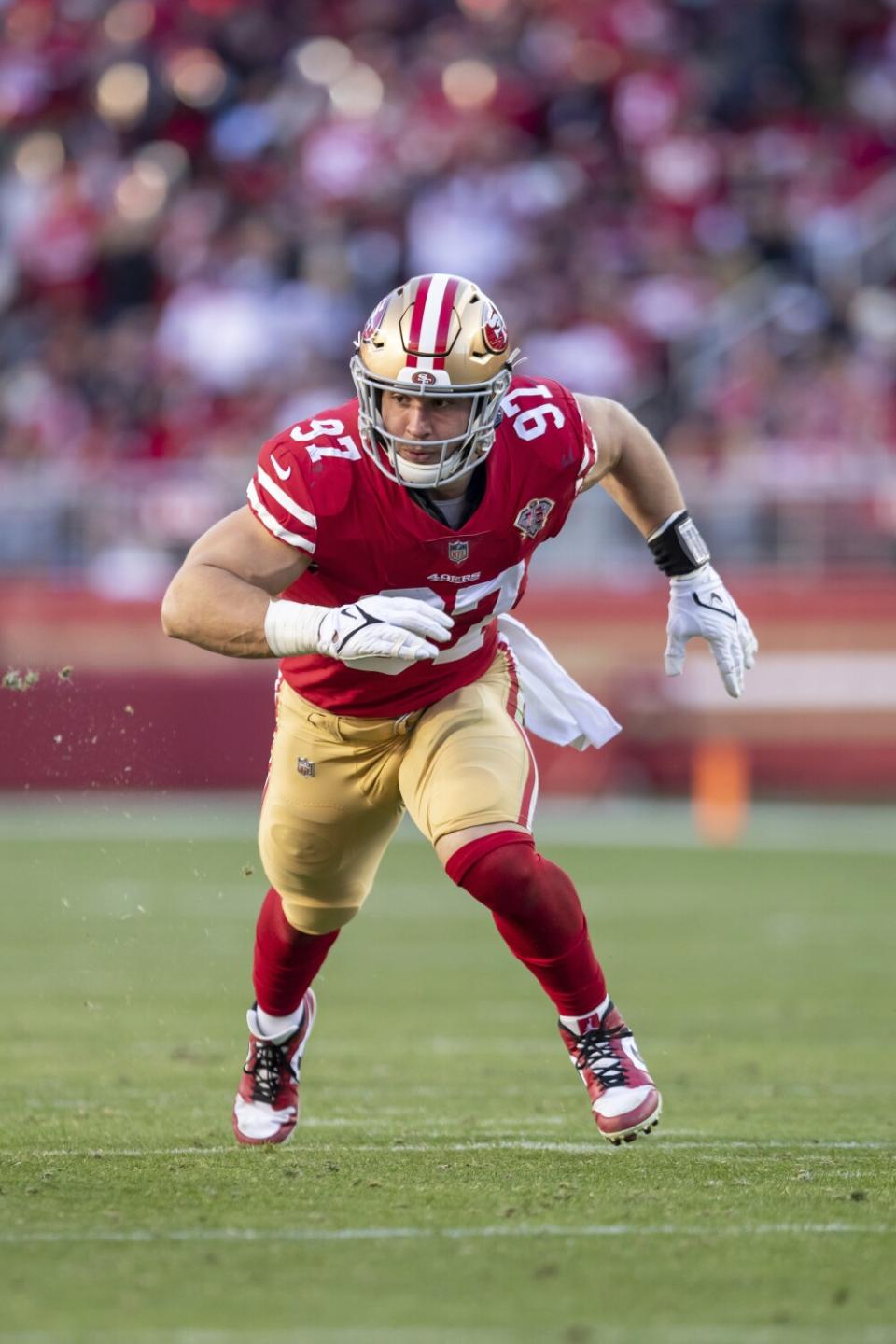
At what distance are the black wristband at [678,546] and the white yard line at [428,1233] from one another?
1914mm

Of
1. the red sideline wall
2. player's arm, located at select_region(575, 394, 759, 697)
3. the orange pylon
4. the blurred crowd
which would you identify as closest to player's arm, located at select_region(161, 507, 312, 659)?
player's arm, located at select_region(575, 394, 759, 697)

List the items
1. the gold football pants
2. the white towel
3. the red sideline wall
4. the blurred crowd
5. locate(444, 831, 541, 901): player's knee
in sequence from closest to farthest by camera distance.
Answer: locate(444, 831, 541, 901): player's knee → the gold football pants → the white towel → the blurred crowd → the red sideline wall

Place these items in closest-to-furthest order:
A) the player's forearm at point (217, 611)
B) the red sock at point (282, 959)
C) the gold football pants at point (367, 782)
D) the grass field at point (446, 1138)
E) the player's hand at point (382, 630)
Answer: the grass field at point (446, 1138), the player's hand at point (382, 630), the player's forearm at point (217, 611), the gold football pants at point (367, 782), the red sock at point (282, 959)

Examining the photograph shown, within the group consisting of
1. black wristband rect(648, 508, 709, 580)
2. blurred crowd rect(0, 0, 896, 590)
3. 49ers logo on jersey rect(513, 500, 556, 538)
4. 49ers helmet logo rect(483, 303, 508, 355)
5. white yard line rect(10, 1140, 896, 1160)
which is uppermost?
49ers helmet logo rect(483, 303, 508, 355)

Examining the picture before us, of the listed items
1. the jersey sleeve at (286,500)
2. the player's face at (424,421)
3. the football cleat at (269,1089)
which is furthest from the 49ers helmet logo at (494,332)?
the football cleat at (269,1089)

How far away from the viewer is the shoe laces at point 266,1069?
16.5ft

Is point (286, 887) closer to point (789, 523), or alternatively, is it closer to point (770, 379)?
point (789, 523)

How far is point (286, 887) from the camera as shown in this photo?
4996 millimetres

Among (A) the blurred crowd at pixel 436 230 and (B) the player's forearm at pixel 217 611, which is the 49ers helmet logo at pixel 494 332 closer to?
(B) the player's forearm at pixel 217 611

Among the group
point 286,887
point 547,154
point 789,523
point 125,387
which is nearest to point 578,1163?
point 286,887

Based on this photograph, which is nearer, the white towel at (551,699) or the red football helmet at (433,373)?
the red football helmet at (433,373)

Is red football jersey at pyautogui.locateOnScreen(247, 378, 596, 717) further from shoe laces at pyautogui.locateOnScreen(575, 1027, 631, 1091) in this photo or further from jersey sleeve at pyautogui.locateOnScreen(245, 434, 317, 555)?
shoe laces at pyautogui.locateOnScreen(575, 1027, 631, 1091)

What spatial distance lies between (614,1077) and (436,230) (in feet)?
38.2

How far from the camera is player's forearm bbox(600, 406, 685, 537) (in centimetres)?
511
